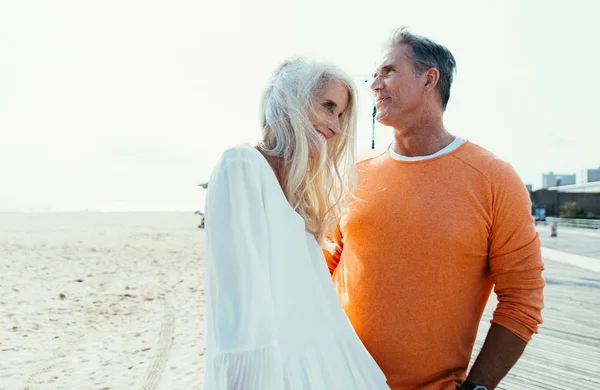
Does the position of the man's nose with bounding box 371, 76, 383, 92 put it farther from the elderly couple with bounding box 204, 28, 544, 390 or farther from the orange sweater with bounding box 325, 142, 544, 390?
the orange sweater with bounding box 325, 142, 544, 390

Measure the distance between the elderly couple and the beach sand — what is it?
3631 mm

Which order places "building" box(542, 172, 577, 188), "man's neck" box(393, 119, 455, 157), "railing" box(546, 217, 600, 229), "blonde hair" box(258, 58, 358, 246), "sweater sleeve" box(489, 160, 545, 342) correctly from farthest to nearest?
1. "building" box(542, 172, 577, 188)
2. "railing" box(546, 217, 600, 229)
3. "man's neck" box(393, 119, 455, 157)
4. "sweater sleeve" box(489, 160, 545, 342)
5. "blonde hair" box(258, 58, 358, 246)

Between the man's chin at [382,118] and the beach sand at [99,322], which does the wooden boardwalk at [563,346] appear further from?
the beach sand at [99,322]

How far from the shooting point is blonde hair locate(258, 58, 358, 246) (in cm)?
159

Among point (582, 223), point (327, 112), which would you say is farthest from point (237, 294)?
point (582, 223)

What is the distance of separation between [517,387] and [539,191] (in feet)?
132

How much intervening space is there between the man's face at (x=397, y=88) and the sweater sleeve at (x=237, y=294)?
112 cm

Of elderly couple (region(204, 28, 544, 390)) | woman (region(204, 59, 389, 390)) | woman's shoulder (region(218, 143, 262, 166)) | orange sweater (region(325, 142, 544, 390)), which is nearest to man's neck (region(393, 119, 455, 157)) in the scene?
elderly couple (region(204, 28, 544, 390))

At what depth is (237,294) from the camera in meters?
1.28

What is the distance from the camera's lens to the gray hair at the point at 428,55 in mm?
2262

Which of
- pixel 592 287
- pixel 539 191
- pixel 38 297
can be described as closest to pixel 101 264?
pixel 38 297

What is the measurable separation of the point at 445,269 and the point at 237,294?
963 mm

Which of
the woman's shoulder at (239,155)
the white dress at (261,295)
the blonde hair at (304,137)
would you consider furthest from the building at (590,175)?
the woman's shoulder at (239,155)

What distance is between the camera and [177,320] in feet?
26.7
